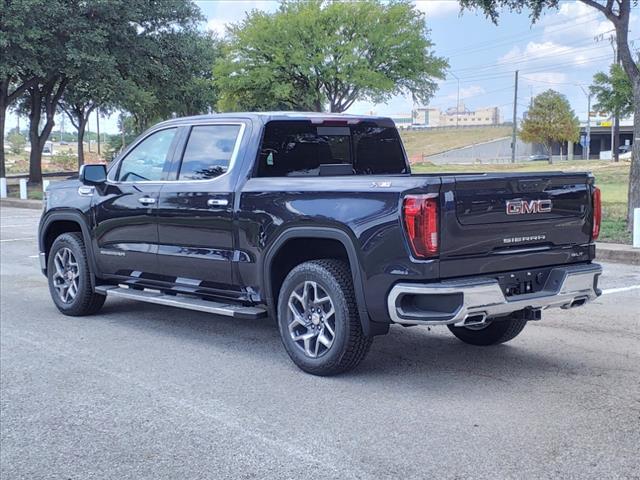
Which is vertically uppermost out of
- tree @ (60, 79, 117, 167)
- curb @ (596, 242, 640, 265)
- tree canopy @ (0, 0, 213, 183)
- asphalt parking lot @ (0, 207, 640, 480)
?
tree canopy @ (0, 0, 213, 183)

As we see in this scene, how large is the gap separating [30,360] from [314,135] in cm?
299

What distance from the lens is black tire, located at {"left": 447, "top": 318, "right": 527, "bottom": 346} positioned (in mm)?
6246

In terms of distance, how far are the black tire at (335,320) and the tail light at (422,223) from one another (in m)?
0.71

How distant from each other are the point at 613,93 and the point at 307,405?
46.1 m

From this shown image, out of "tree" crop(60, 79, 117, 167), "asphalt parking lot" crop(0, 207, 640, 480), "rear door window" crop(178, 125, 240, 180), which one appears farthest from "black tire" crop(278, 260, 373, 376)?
"tree" crop(60, 79, 117, 167)

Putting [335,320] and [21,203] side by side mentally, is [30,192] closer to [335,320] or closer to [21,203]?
[21,203]

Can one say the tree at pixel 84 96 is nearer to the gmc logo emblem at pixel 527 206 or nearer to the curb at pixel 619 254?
the curb at pixel 619 254

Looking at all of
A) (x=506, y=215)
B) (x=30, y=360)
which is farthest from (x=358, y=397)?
(x=30, y=360)

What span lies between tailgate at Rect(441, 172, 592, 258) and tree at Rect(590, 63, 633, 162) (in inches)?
1557

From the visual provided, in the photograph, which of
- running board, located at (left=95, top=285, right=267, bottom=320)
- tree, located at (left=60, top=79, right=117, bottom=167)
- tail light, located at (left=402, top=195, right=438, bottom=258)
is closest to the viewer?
tail light, located at (left=402, top=195, right=438, bottom=258)

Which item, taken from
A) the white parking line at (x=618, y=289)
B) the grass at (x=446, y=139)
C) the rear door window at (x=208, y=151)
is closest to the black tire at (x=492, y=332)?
the rear door window at (x=208, y=151)

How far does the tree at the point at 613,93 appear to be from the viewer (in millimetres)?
42375

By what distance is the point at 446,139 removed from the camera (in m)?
108

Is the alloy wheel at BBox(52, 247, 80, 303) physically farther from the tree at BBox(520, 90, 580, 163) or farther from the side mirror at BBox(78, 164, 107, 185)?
the tree at BBox(520, 90, 580, 163)
